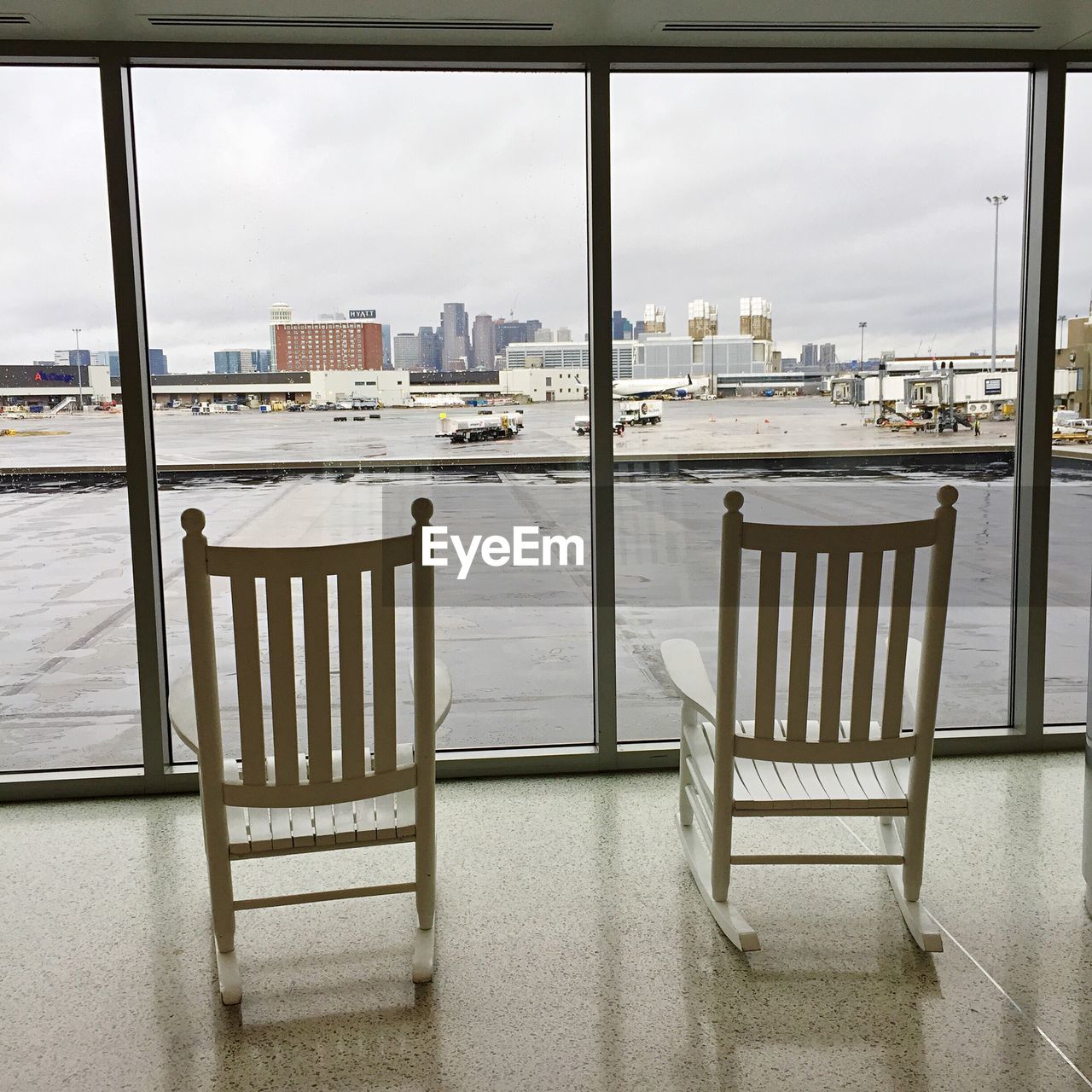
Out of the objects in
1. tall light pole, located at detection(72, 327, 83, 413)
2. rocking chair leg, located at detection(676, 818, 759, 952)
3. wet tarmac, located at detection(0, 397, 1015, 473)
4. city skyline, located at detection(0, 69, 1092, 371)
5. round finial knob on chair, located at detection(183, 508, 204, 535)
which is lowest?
rocking chair leg, located at detection(676, 818, 759, 952)

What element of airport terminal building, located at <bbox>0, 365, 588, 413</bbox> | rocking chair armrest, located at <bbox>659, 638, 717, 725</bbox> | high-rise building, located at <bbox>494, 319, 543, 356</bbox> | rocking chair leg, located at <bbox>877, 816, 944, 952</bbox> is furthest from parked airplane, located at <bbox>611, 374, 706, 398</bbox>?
rocking chair leg, located at <bbox>877, 816, 944, 952</bbox>

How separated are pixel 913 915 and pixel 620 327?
218cm

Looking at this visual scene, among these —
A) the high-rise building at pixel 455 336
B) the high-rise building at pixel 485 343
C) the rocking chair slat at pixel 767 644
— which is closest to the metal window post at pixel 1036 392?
the rocking chair slat at pixel 767 644

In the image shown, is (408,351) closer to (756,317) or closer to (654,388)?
(654,388)

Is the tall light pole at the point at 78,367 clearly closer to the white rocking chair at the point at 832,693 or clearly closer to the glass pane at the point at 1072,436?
the white rocking chair at the point at 832,693

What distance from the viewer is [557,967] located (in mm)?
2467

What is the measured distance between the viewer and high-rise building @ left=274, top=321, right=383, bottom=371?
146 inches

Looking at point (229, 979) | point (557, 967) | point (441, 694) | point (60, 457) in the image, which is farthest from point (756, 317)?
point (229, 979)

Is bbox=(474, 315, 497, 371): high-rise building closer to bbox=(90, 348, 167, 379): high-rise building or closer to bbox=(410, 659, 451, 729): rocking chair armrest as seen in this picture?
bbox=(90, 348, 167, 379): high-rise building

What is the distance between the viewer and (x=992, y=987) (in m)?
2.35

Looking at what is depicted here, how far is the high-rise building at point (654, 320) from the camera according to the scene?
3713 mm

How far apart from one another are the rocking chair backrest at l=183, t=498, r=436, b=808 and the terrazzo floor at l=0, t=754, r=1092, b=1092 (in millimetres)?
513

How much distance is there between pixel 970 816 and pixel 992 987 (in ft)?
3.35

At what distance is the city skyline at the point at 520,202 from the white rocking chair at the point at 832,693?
5.31ft
